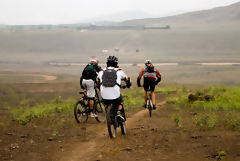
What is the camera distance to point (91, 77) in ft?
34.4

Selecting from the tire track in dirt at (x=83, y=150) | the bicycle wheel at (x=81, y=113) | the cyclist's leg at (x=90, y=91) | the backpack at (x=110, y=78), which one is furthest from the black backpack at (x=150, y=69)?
the backpack at (x=110, y=78)

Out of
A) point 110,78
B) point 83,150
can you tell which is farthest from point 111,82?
point 83,150

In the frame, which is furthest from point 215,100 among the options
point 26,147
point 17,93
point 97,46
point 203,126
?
point 97,46

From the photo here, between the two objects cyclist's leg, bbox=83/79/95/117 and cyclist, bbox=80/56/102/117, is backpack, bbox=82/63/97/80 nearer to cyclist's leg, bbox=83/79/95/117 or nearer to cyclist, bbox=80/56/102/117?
cyclist, bbox=80/56/102/117

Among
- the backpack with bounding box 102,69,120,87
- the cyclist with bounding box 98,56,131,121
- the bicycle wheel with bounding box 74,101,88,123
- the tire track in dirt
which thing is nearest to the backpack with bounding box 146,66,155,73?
the bicycle wheel with bounding box 74,101,88,123

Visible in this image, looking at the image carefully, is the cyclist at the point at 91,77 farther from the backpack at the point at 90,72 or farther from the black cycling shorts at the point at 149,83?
the black cycling shorts at the point at 149,83

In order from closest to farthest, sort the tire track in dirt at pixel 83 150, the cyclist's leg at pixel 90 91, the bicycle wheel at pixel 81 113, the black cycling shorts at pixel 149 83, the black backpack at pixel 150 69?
the tire track in dirt at pixel 83 150 < the cyclist's leg at pixel 90 91 < the bicycle wheel at pixel 81 113 < the black backpack at pixel 150 69 < the black cycling shorts at pixel 149 83

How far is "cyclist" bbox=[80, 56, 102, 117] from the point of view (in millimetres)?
10383

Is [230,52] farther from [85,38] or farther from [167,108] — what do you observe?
[167,108]

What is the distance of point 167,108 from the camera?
14.6 meters

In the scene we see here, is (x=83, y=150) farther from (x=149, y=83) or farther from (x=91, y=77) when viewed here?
(x=149, y=83)

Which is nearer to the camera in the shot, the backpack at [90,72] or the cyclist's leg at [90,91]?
the backpack at [90,72]

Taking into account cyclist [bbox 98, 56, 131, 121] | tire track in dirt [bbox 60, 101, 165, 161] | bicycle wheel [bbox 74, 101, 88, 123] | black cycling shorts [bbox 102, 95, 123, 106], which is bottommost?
tire track in dirt [bbox 60, 101, 165, 161]

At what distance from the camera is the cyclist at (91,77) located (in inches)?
409
